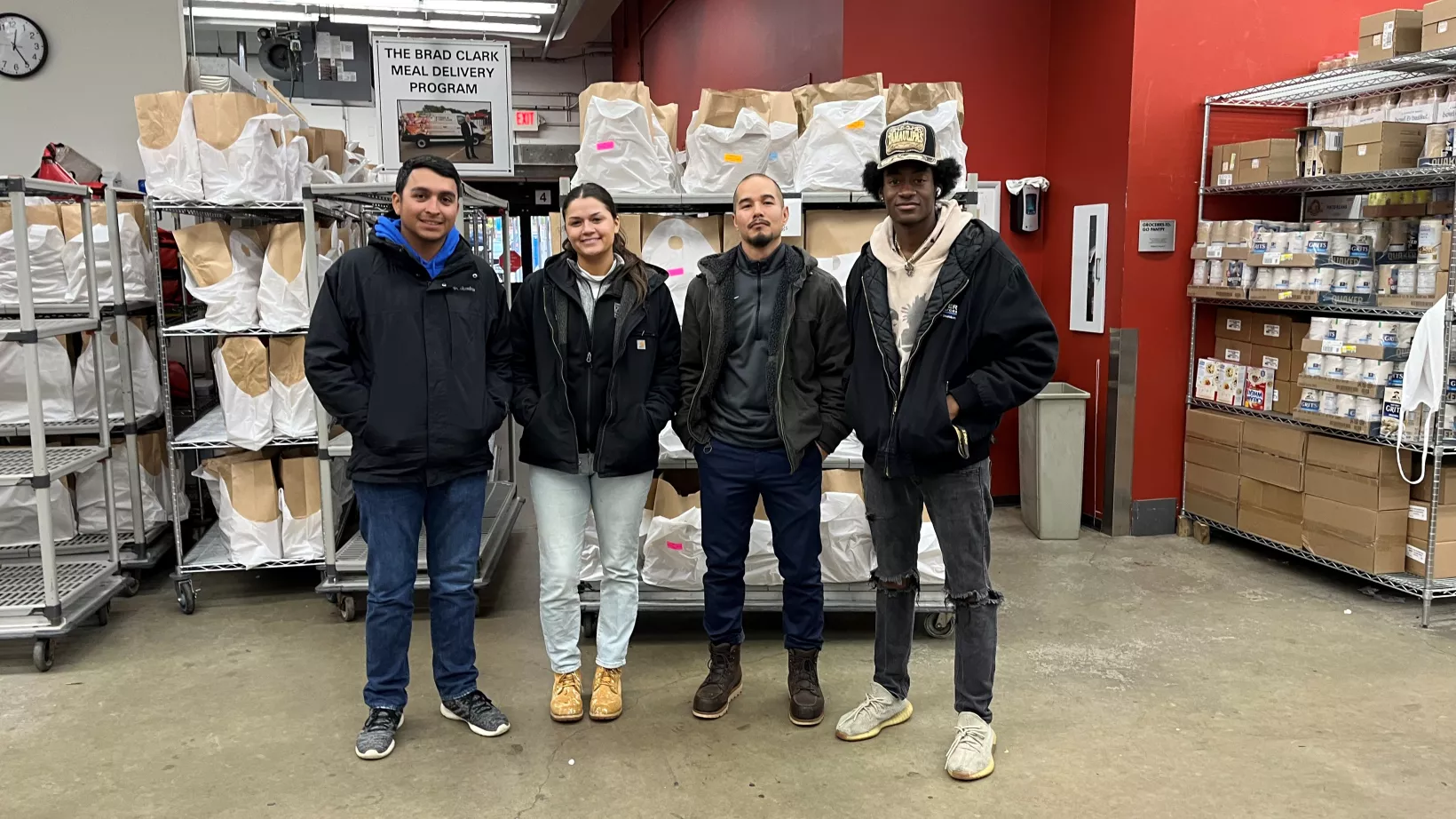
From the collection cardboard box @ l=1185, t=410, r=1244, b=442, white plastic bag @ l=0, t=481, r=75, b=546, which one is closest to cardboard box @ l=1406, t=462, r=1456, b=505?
cardboard box @ l=1185, t=410, r=1244, b=442

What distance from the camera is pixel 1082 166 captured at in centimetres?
588

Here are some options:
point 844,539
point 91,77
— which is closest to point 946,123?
point 844,539

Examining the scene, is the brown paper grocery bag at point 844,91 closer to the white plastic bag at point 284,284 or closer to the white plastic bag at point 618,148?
the white plastic bag at point 618,148

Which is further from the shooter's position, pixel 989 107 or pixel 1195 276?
pixel 989 107

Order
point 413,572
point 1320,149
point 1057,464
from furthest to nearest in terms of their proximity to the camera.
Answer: point 1057,464 → point 1320,149 → point 413,572

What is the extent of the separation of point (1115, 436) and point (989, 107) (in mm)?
2147

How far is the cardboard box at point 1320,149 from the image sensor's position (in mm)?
4941

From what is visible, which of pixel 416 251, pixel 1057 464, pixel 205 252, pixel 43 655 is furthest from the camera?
pixel 1057 464

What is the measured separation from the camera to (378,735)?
3.12 metres

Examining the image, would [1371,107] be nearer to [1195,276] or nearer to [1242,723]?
[1195,276]

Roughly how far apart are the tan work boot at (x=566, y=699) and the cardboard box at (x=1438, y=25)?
4.42 meters

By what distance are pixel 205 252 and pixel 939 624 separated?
3.46 m

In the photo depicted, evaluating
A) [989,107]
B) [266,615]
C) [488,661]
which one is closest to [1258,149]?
[989,107]

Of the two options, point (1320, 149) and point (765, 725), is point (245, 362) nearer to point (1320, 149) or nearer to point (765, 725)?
point (765, 725)
